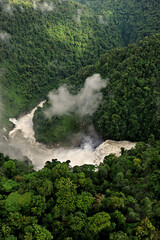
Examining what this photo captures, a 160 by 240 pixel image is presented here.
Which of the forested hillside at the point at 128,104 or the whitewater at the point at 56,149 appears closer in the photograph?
the whitewater at the point at 56,149

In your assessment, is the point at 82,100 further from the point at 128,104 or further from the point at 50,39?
the point at 50,39

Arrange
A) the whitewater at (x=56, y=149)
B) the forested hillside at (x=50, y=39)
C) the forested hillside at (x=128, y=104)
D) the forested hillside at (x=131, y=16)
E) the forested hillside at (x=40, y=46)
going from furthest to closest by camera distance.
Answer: the forested hillside at (x=131, y=16)
the forested hillside at (x=50, y=39)
the forested hillside at (x=40, y=46)
the forested hillside at (x=128, y=104)
the whitewater at (x=56, y=149)

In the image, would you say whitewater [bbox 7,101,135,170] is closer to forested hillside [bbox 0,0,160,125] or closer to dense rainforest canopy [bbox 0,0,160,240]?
dense rainforest canopy [bbox 0,0,160,240]

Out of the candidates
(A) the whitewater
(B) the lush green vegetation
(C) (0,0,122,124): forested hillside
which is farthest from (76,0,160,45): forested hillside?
(B) the lush green vegetation

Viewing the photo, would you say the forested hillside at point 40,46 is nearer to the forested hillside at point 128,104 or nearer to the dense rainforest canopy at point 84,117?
the dense rainforest canopy at point 84,117

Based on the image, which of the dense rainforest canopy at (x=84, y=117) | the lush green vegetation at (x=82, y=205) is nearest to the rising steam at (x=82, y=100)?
the dense rainforest canopy at (x=84, y=117)

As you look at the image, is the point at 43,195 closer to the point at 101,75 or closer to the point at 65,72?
the point at 101,75
